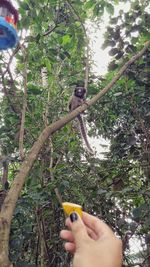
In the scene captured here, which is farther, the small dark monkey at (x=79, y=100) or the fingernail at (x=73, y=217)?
the small dark monkey at (x=79, y=100)

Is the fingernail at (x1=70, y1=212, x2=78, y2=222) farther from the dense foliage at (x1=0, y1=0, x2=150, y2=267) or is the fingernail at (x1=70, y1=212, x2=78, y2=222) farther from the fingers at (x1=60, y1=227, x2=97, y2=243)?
the dense foliage at (x1=0, y1=0, x2=150, y2=267)

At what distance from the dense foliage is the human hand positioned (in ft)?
5.02

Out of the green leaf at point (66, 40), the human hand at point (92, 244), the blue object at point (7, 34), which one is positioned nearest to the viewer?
the human hand at point (92, 244)

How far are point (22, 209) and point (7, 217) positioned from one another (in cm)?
92

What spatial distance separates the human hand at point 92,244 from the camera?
0.89m

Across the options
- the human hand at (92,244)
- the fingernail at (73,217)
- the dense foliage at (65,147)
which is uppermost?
the dense foliage at (65,147)

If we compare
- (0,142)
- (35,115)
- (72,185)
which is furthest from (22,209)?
(35,115)

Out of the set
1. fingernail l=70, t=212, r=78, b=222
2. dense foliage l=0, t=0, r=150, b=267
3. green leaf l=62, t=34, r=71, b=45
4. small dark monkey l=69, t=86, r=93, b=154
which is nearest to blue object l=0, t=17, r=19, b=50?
dense foliage l=0, t=0, r=150, b=267

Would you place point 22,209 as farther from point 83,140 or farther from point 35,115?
point 83,140

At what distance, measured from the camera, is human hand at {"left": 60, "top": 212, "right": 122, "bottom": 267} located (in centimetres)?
89

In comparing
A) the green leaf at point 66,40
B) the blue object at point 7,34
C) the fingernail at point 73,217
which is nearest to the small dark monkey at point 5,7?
the blue object at point 7,34

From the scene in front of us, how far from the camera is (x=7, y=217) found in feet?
5.67

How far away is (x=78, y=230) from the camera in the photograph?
95cm

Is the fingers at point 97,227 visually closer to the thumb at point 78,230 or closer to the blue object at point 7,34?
the thumb at point 78,230
